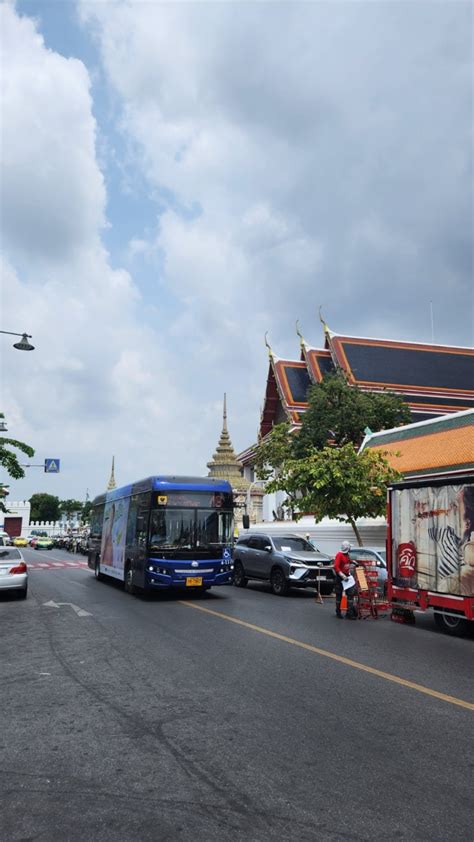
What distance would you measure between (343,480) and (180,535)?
651cm

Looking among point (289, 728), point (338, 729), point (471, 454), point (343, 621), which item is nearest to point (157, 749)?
point (289, 728)

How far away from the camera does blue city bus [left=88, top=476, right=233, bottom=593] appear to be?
1510cm

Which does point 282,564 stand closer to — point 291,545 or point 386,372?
point 291,545

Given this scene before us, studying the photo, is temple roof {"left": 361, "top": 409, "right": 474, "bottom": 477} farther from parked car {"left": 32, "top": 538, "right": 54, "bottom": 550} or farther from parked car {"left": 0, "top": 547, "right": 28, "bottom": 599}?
parked car {"left": 32, "top": 538, "right": 54, "bottom": 550}

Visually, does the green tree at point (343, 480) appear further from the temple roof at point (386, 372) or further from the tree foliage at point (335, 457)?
the temple roof at point (386, 372)

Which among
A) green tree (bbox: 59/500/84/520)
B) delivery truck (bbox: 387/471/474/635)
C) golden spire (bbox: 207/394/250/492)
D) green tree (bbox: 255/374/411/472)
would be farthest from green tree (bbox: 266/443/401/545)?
green tree (bbox: 59/500/84/520)

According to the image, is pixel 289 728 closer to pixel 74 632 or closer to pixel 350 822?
pixel 350 822

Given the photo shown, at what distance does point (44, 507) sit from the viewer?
4889 inches

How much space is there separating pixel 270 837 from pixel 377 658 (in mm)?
5411

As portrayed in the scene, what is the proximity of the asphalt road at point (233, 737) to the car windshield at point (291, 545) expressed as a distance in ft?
28.7

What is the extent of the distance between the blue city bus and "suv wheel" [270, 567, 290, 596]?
2.55 meters

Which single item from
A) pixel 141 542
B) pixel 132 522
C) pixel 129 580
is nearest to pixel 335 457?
pixel 132 522

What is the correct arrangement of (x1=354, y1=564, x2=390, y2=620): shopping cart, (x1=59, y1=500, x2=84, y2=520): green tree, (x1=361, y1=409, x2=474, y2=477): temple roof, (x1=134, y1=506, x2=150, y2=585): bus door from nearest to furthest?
(x1=354, y1=564, x2=390, y2=620): shopping cart
(x1=134, y1=506, x2=150, y2=585): bus door
(x1=361, y1=409, x2=474, y2=477): temple roof
(x1=59, y1=500, x2=84, y2=520): green tree

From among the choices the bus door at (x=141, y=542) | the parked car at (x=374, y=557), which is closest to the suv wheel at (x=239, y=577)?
the parked car at (x=374, y=557)
